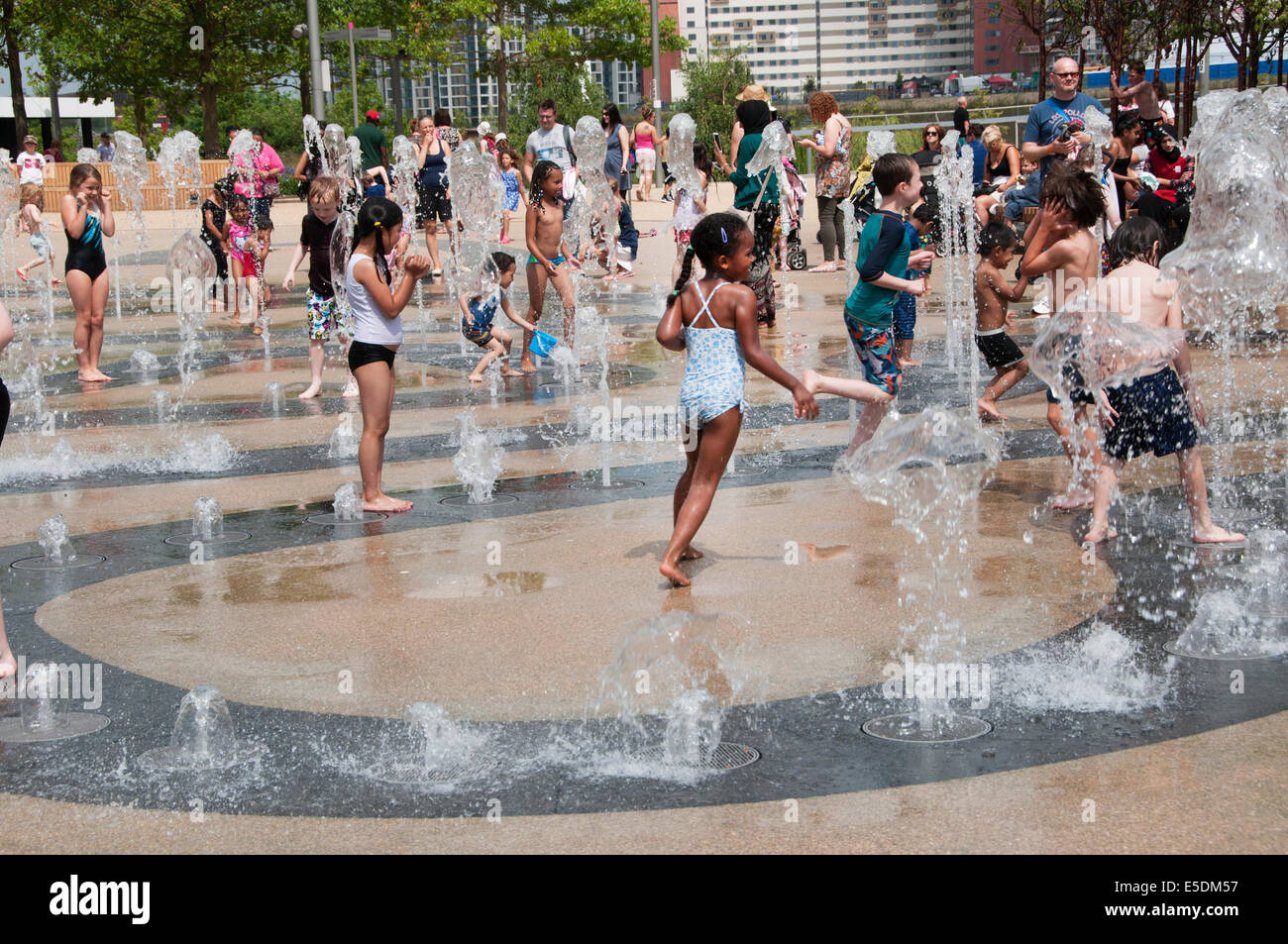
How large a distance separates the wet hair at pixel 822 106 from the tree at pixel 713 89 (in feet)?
78.5

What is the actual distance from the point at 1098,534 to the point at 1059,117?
5436 millimetres

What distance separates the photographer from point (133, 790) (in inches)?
154

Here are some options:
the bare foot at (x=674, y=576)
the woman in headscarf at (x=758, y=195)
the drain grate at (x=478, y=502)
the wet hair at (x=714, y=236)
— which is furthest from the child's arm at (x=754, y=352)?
the woman in headscarf at (x=758, y=195)

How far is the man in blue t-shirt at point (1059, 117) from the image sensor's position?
33.7ft

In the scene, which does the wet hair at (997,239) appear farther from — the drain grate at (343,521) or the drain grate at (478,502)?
the drain grate at (343,521)

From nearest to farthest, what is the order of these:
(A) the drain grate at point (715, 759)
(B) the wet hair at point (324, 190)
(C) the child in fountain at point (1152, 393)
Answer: (A) the drain grate at point (715, 759), (C) the child in fountain at point (1152, 393), (B) the wet hair at point (324, 190)

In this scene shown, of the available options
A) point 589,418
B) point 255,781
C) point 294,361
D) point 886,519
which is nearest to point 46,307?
point 294,361

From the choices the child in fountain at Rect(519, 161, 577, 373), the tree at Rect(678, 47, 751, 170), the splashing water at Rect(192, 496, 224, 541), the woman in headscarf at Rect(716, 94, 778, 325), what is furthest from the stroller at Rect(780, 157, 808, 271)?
the tree at Rect(678, 47, 751, 170)

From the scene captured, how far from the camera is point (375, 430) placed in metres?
7.12

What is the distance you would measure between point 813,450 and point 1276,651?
3.72 metres

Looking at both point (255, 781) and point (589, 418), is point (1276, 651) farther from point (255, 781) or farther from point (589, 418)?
point (589, 418)

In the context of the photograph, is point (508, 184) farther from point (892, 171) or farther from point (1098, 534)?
point (1098, 534)

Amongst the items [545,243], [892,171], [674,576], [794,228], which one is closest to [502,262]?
[545,243]

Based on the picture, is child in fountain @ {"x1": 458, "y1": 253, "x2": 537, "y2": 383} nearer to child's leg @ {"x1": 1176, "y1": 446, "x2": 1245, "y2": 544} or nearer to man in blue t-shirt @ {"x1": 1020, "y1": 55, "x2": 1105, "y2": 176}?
man in blue t-shirt @ {"x1": 1020, "y1": 55, "x2": 1105, "y2": 176}
